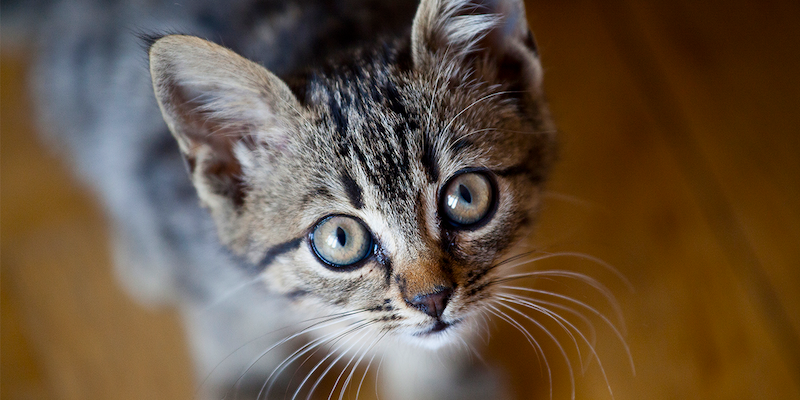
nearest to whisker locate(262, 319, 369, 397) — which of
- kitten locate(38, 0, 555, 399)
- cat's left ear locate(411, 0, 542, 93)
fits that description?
kitten locate(38, 0, 555, 399)

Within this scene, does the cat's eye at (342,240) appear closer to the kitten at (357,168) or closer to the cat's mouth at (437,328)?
the kitten at (357,168)

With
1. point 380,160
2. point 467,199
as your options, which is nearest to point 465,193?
point 467,199

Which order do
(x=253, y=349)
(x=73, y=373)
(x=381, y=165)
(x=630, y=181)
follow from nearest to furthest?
(x=381, y=165)
(x=253, y=349)
(x=73, y=373)
(x=630, y=181)

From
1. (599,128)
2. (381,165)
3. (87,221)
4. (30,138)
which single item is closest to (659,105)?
(599,128)

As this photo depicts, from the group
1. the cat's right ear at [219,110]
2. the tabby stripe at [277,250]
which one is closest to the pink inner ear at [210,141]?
the cat's right ear at [219,110]

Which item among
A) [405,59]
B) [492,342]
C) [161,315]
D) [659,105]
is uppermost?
[405,59]

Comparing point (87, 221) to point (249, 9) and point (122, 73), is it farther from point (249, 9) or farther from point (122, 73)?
point (249, 9)
